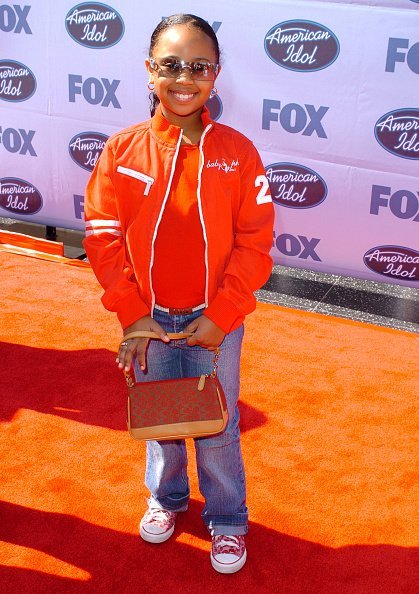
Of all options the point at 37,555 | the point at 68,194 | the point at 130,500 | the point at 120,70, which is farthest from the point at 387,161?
the point at 37,555

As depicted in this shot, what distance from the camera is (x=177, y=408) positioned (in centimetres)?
267

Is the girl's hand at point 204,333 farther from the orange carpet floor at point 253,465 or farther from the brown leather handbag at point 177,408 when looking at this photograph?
the orange carpet floor at point 253,465

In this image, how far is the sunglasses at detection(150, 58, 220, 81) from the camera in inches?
97.3

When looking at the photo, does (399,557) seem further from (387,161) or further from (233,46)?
(233,46)

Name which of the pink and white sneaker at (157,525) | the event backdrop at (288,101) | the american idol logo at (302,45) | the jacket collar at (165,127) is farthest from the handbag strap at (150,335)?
the american idol logo at (302,45)

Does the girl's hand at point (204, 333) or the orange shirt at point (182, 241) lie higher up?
the orange shirt at point (182, 241)

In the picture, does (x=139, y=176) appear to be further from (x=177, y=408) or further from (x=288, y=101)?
(x=288, y=101)

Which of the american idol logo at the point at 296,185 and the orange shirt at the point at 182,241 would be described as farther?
the american idol logo at the point at 296,185

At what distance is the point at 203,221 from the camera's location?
8.33 feet

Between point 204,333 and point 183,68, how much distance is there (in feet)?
2.84

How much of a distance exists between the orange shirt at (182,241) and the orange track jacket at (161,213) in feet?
0.09

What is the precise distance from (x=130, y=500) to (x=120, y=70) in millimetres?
3589

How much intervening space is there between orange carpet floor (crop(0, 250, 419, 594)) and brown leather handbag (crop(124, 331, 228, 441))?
71 cm

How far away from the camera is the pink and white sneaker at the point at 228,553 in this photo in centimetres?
301
